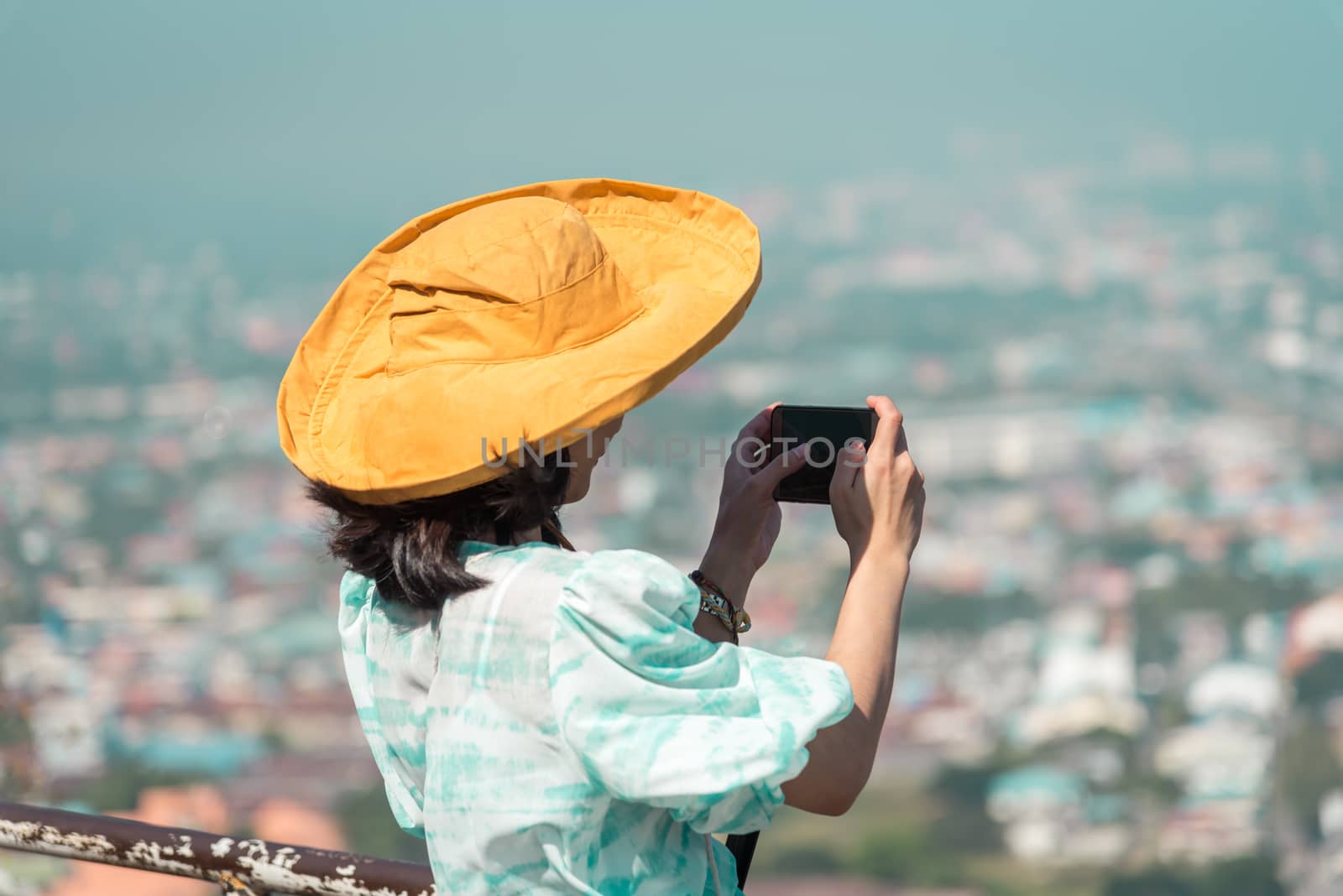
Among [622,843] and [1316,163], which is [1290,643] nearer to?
[622,843]

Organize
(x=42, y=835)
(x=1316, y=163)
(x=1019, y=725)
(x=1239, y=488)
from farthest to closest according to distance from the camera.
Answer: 1. (x=1316, y=163)
2. (x=1239, y=488)
3. (x=1019, y=725)
4. (x=42, y=835)

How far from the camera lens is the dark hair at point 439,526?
2.68 feet

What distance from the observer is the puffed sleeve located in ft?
2.40

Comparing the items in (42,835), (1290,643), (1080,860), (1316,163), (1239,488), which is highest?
(1316,163)

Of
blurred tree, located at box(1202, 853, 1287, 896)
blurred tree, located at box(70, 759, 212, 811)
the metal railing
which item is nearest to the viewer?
the metal railing

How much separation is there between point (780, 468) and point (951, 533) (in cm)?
4078

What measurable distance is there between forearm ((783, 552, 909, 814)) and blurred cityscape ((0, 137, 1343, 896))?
0.24 metres

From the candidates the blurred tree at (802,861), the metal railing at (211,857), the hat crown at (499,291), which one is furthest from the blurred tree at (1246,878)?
the hat crown at (499,291)

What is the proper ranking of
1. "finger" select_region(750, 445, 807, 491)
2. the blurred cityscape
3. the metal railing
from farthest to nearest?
1. the blurred cityscape
2. the metal railing
3. "finger" select_region(750, 445, 807, 491)

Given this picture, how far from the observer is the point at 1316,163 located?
2591 inches

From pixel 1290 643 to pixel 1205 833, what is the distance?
856cm

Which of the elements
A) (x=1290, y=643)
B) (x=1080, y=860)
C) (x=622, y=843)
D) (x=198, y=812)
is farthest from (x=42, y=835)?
(x=1290, y=643)

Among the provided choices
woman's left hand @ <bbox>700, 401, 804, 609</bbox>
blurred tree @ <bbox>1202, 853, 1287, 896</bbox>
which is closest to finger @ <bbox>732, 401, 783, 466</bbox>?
woman's left hand @ <bbox>700, 401, 804, 609</bbox>

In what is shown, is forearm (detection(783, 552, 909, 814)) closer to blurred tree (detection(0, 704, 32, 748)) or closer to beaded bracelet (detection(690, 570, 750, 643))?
beaded bracelet (detection(690, 570, 750, 643))
